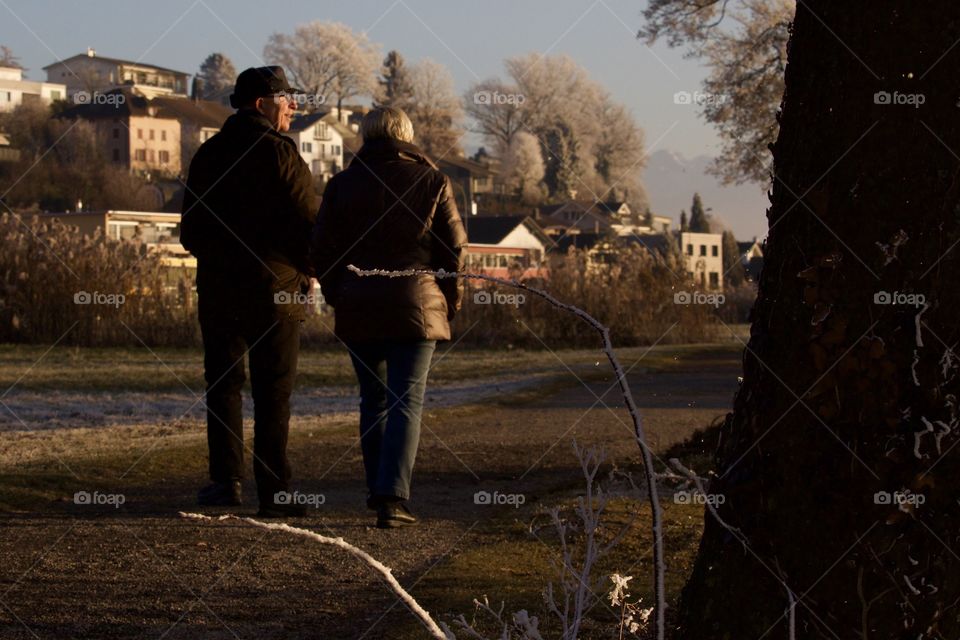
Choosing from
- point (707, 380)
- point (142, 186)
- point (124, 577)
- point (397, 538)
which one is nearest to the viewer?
point (124, 577)

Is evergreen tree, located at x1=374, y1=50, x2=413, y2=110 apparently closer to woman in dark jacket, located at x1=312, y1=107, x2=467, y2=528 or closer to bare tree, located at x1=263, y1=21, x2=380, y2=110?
bare tree, located at x1=263, y1=21, x2=380, y2=110

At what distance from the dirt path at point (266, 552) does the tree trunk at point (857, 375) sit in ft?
5.16

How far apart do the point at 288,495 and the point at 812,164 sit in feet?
14.0

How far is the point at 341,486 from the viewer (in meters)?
7.69

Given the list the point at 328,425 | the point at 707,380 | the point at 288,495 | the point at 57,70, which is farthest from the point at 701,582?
the point at 57,70

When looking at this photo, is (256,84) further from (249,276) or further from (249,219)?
(249,276)

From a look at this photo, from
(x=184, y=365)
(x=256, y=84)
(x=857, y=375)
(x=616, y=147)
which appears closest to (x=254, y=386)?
(x=256, y=84)

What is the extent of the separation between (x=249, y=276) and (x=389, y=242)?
30.9 inches

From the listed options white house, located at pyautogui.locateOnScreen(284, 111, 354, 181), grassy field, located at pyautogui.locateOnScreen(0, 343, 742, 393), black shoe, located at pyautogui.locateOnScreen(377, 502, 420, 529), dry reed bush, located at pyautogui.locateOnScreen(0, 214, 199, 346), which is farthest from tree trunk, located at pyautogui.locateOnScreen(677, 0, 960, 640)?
white house, located at pyautogui.locateOnScreen(284, 111, 354, 181)

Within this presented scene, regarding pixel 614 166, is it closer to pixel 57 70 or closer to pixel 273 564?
pixel 57 70

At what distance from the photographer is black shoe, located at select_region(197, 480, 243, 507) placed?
6812mm

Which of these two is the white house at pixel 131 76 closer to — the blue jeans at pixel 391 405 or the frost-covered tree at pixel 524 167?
the frost-covered tree at pixel 524 167

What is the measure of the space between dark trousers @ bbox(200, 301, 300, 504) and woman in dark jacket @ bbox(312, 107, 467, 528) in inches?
15.4

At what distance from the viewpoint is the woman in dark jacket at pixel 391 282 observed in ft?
21.0
